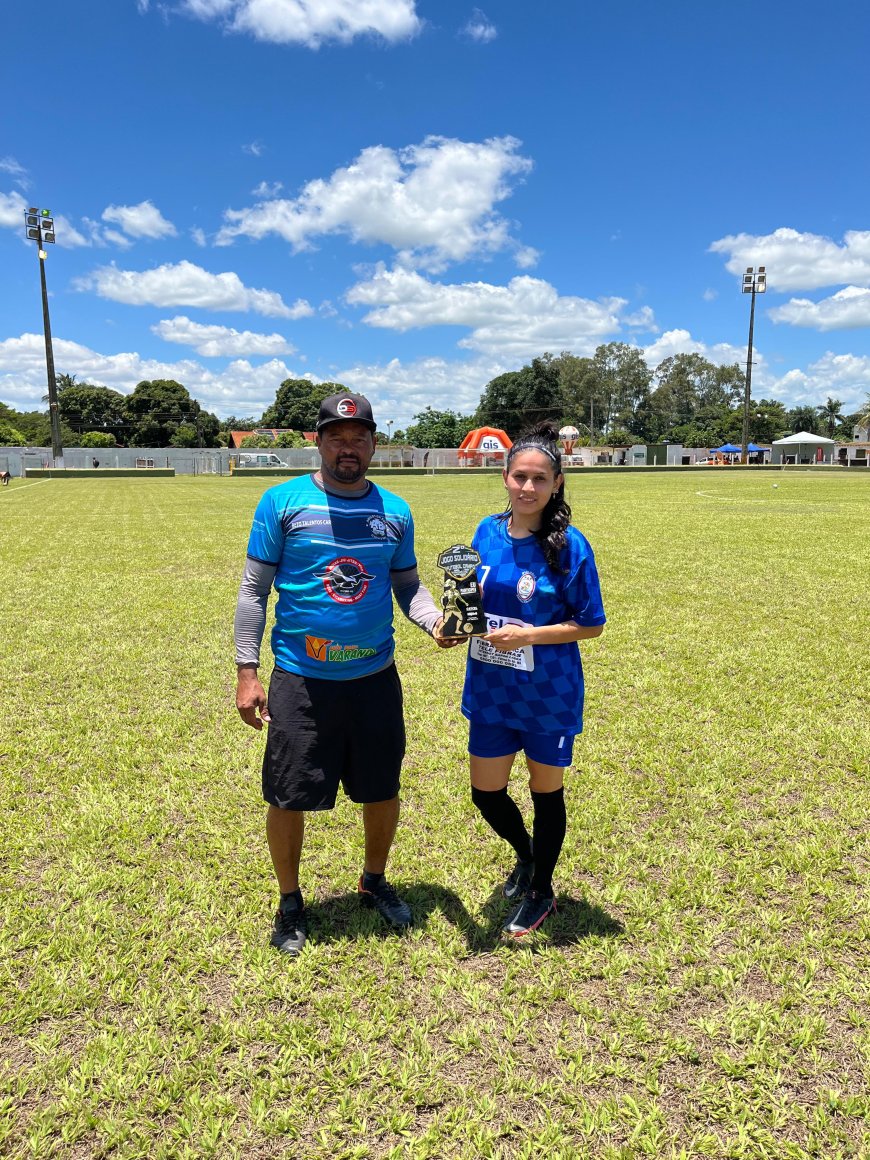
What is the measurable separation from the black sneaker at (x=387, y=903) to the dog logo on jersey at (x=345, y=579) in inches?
49.3

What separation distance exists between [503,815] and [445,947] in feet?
1.73

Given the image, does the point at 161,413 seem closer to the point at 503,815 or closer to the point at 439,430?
the point at 439,430

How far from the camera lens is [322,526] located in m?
2.34

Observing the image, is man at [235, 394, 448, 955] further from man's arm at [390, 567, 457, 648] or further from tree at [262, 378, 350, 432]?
tree at [262, 378, 350, 432]

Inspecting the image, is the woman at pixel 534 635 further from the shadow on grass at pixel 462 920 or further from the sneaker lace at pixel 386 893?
the sneaker lace at pixel 386 893

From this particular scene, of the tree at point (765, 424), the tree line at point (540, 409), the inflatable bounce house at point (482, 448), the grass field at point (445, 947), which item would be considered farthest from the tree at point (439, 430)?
the grass field at point (445, 947)

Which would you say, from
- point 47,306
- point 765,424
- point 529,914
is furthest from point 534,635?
point 765,424

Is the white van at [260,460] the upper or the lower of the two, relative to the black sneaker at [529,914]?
upper

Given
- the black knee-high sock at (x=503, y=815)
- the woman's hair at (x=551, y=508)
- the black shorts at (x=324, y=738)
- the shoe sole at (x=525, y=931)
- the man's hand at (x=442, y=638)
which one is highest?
the woman's hair at (x=551, y=508)

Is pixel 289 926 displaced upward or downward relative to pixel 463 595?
downward

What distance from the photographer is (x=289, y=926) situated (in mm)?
2637

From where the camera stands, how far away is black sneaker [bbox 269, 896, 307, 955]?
8.49 feet

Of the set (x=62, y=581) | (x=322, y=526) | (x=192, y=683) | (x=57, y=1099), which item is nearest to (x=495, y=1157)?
(x=57, y=1099)

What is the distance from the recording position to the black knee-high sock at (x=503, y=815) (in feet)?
8.71
